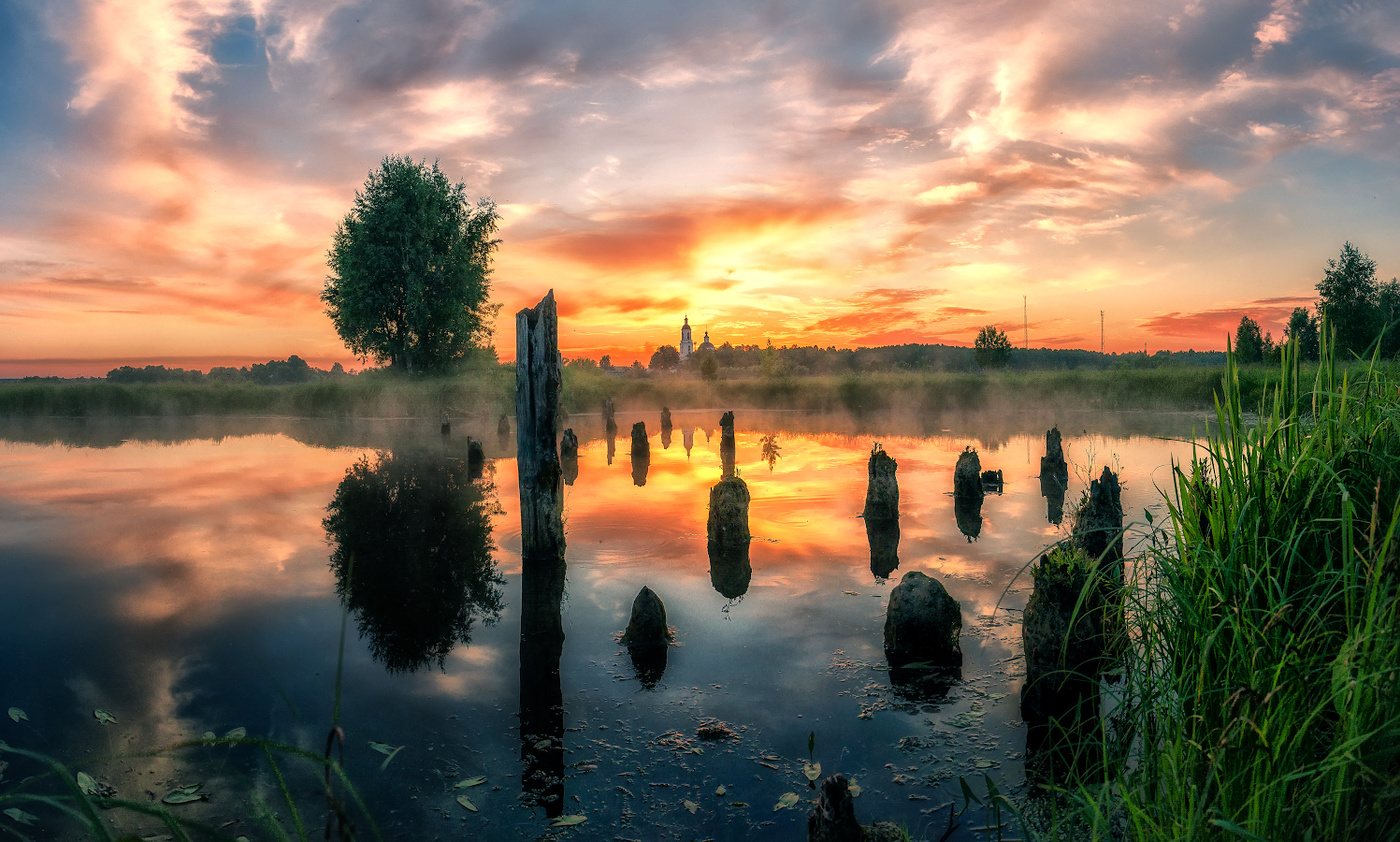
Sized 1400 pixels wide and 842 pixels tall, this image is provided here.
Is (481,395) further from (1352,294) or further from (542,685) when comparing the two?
(1352,294)

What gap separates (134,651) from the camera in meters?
6.92

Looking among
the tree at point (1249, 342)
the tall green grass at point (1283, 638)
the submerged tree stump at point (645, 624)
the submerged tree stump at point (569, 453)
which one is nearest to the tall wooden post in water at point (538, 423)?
the submerged tree stump at point (645, 624)

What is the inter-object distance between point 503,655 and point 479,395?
33341 millimetres

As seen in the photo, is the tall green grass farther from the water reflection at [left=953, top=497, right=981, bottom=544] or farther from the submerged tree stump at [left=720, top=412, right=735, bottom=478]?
the submerged tree stump at [left=720, top=412, right=735, bottom=478]

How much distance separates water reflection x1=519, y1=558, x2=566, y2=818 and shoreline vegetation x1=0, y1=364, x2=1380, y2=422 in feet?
97.1

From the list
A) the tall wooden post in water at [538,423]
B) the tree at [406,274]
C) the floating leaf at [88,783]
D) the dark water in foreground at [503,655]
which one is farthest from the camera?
the tree at [406,274]

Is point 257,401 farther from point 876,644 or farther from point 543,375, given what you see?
point 876,644

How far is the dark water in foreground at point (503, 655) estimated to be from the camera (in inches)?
173

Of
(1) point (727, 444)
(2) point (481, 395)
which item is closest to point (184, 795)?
(1) point (727, 444)

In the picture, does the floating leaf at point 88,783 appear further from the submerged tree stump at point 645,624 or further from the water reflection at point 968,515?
the water reflection at point 968,515

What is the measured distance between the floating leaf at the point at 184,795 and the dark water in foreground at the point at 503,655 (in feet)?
0.37

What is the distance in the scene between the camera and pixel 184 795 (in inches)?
172

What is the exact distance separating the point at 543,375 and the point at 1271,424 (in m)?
7.56

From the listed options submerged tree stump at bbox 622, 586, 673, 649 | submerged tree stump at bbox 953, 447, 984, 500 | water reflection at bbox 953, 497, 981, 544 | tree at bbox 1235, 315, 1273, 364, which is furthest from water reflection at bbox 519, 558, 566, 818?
tree at bbox 1235, 315, 1273, 364
